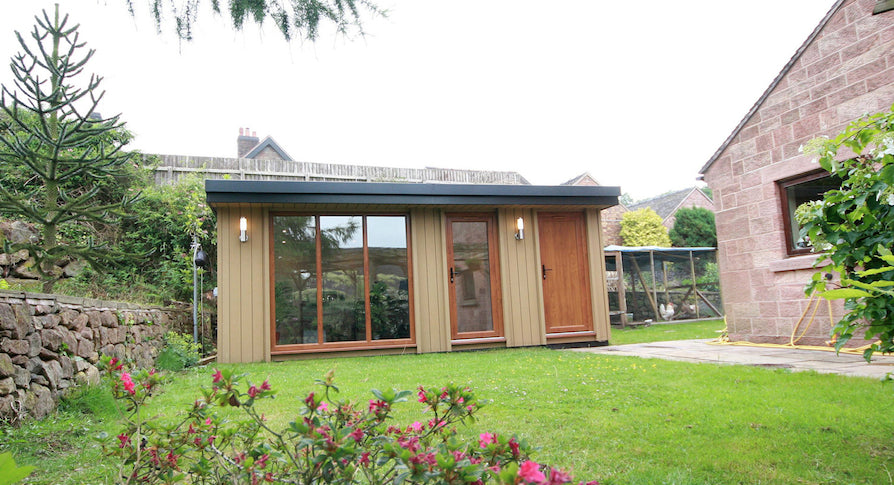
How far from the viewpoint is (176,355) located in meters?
5.87

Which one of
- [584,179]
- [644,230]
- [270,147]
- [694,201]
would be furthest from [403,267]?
[694,201]

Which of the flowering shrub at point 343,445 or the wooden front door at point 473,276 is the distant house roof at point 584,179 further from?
the flowering shrub at point 343,445

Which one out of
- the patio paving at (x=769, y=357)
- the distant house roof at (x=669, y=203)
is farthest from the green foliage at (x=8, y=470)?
the distant house roof at (x=669, y=203)

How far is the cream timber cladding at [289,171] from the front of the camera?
9586 millimetres

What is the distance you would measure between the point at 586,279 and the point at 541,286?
73 centimetres

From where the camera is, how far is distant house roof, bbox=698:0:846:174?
560cm

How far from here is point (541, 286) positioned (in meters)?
7.27

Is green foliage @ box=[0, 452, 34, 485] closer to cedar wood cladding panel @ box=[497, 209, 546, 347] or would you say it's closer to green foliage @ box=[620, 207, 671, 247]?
cedar wood cladding panel @ box=[497, 209, 546, 347]

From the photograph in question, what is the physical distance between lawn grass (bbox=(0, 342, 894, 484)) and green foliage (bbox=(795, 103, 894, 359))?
2.00 feet

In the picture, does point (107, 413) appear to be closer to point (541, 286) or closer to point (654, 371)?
point (654, 371)

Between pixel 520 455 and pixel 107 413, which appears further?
pixel 107 413

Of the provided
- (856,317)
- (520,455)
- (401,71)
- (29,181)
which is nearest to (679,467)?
(856,317)

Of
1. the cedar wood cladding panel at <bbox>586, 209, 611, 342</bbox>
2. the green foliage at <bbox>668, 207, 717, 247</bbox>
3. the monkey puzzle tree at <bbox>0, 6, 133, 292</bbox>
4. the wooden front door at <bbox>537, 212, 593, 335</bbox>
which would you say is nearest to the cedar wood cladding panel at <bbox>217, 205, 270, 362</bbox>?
the monkey puzzle tree at <bbox>0, 6, 133, 292</bbox>

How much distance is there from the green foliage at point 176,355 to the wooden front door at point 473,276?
3.22m
